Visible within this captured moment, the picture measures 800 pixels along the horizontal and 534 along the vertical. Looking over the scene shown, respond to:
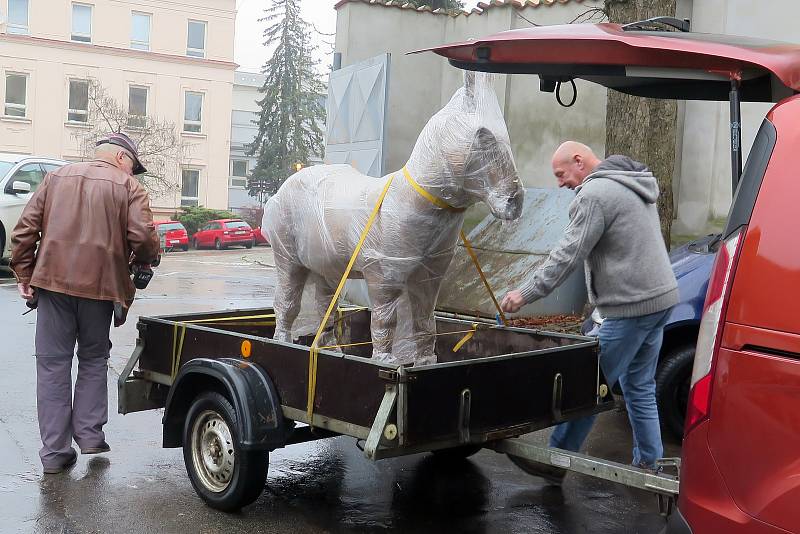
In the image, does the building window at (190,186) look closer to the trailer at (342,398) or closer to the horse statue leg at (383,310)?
the trailer at (342,398)

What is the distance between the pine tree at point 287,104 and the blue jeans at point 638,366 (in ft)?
142

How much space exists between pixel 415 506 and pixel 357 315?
5.32 feet

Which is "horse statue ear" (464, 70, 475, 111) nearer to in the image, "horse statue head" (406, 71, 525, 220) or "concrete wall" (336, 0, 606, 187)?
"horse statue head" (406, 71, 525, 220)

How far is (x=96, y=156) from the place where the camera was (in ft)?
17.7

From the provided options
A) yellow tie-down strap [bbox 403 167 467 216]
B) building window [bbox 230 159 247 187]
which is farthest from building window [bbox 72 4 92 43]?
yellow tie-down strap [bbox 403 167 467 216]

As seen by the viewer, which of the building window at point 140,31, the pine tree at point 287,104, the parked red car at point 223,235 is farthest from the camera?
the pine tree at point 287,104

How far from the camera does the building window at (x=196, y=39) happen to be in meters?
42.3

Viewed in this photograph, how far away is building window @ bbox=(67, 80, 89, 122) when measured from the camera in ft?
129

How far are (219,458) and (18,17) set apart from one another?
40311 millimetres

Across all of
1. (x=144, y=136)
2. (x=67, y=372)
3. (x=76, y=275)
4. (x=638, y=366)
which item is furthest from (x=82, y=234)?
(x=144, y=136)

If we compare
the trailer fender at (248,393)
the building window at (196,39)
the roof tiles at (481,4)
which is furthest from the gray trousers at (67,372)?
the building window at (196,39)

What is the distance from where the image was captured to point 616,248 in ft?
14.9

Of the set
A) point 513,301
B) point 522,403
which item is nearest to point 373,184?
point 513,301

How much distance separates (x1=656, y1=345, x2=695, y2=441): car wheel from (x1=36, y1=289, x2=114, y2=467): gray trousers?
3569mm
